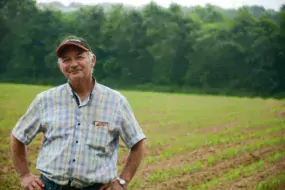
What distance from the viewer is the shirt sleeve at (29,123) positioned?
1.95 meters

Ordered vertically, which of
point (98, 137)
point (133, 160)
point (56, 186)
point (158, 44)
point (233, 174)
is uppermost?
point (158, 44)

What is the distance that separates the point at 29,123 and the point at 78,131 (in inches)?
10.2

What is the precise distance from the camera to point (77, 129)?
1899 millimetres

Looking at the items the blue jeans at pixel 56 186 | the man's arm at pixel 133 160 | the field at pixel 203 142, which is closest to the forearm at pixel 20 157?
the blue jeans at pixel 56 186

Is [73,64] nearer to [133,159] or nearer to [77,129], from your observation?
[77,129]

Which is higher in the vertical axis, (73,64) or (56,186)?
(73,64)

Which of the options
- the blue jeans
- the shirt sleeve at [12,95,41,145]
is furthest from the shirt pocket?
the shirt sleeve at [12,95,41,145]

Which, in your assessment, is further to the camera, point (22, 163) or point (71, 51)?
point (22, 163)

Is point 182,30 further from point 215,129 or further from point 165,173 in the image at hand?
point 165,173

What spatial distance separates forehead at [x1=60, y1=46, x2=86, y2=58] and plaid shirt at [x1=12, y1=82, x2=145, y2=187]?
0.52ft

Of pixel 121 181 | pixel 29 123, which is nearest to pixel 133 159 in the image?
pixel 121 181

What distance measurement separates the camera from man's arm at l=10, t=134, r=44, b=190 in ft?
6.60

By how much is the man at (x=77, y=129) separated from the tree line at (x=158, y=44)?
3.07 meters

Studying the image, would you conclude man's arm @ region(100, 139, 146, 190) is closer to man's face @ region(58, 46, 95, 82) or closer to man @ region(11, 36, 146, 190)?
man @ region(11, 36, 146, 190)
